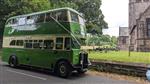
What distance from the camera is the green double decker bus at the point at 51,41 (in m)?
18.0

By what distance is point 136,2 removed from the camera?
64.9 meters

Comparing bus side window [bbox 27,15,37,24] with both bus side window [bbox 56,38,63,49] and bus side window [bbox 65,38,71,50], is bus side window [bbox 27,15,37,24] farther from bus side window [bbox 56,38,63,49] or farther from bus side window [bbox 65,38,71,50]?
bus side window [bbox 65,38,71,50]

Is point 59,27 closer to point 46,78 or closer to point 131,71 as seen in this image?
point 46,78

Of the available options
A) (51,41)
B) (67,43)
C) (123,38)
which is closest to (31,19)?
(51,41)

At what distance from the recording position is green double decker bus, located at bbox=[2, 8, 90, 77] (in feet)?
58.9

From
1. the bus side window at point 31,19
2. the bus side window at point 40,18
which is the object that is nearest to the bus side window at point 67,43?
the bus side window at point 40,18

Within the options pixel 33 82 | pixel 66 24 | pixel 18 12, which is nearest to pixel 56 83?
pixel 33 82

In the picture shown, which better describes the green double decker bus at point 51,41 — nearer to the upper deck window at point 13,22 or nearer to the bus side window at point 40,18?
the bus side window at point 40,18

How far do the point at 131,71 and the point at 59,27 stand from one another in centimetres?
592

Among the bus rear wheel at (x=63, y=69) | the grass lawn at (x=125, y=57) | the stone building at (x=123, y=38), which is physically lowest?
the bus rear wheel at (x=63, y=69)

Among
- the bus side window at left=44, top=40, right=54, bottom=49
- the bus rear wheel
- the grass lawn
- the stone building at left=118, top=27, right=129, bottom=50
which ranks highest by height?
the stone building at left=118, top=27, right=129, bottom=50

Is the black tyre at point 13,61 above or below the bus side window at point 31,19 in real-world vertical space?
below

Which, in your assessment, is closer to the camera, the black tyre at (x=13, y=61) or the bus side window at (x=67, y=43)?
the bus side window at (x=67, y=43)

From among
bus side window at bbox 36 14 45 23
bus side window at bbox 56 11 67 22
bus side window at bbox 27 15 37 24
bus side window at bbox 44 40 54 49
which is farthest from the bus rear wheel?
bus side window at bbox 27 15 37 24
